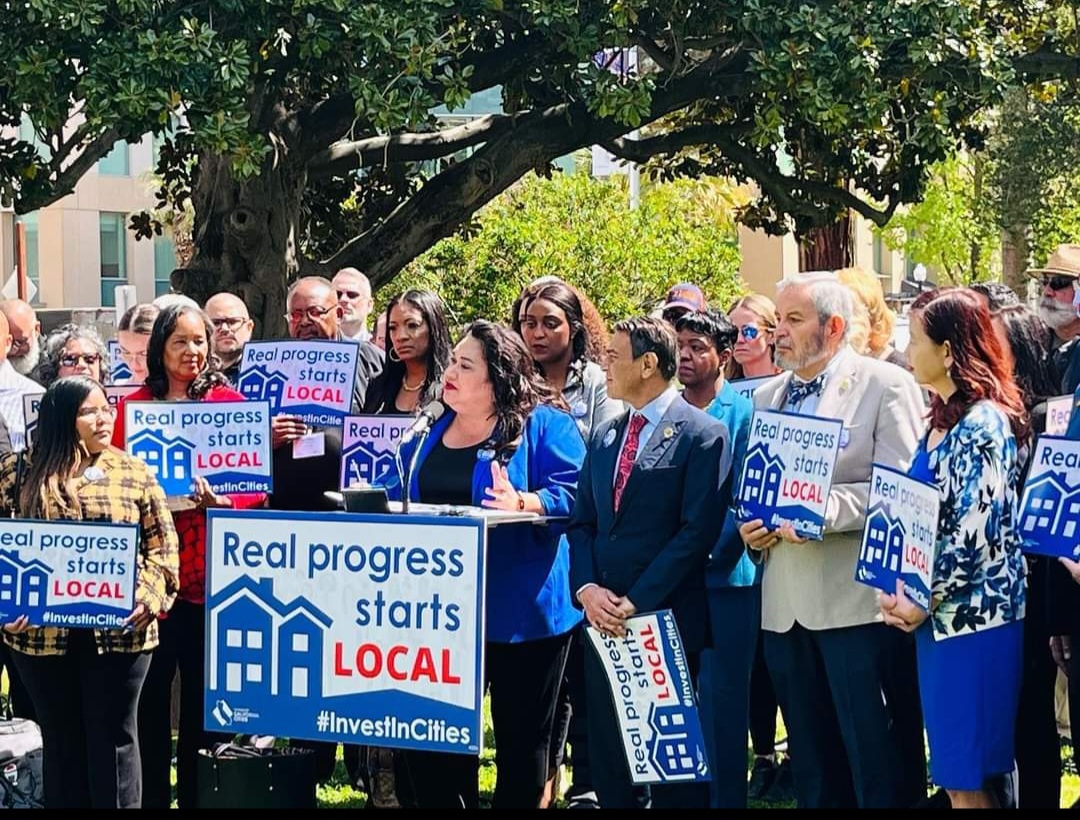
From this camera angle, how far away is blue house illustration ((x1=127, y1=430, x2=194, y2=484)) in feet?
24.8

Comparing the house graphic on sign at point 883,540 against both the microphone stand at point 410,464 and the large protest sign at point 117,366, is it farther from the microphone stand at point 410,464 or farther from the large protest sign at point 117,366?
the large protest sign at point 117,366

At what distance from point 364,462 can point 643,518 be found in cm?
175

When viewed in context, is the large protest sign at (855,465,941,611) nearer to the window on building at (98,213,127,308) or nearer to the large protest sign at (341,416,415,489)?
the large protest sign at (341,416,415,489)

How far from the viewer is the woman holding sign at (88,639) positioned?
6.83 meters

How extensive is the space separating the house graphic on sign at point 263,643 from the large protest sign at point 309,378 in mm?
2693

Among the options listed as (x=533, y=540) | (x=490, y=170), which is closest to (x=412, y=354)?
(x=533, y=540)

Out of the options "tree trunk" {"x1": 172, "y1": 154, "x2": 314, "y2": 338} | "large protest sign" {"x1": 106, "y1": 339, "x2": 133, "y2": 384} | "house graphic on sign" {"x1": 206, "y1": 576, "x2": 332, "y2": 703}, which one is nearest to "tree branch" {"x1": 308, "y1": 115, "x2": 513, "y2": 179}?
"tree trunk" {"x1": 172, "y1": 154, "x2": 314, "y2": 338}

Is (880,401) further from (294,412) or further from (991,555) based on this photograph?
(294,412)

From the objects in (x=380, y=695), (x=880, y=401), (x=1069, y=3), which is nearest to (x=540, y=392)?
(x=880, y=401)

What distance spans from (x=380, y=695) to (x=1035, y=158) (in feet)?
81.2

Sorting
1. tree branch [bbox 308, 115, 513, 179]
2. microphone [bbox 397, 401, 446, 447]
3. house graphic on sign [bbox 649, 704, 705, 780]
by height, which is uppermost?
tree branch [bbox 308, 115, 513, 179]

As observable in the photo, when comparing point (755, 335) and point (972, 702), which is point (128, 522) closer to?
point (972, 702)

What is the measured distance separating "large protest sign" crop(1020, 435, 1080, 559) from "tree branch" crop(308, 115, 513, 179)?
1058 cm

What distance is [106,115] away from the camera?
1179 cm
